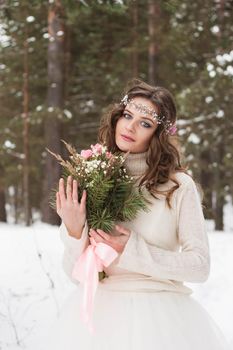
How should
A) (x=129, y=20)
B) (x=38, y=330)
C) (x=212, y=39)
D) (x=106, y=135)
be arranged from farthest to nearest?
(x=129, y=20), (x=212, y=39), (x=38, y=330), (x=106, y=135)

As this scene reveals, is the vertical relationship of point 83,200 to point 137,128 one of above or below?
below

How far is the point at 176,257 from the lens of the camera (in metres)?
2.68

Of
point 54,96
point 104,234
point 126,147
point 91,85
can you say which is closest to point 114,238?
point 104,234

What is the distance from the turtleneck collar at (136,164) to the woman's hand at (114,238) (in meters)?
0.49

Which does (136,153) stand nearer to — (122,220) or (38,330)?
(122,220)

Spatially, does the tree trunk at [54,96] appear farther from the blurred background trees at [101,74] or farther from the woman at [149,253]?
the woman at [149,253]

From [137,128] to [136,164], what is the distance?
0.22 m

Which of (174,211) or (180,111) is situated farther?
(180,111)

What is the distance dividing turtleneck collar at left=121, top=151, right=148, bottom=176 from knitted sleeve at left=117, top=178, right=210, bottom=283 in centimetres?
43

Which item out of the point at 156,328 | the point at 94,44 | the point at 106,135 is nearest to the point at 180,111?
the point at 94,44

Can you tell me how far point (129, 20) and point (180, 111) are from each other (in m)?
4.49

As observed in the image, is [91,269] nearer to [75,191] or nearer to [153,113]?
[75,191]

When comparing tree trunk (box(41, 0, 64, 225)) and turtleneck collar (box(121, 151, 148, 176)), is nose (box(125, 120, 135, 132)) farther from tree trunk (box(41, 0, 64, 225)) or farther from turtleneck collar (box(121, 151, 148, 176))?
tree trunk (box(41, 0, 64, 225))

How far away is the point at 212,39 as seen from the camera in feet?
44.4
